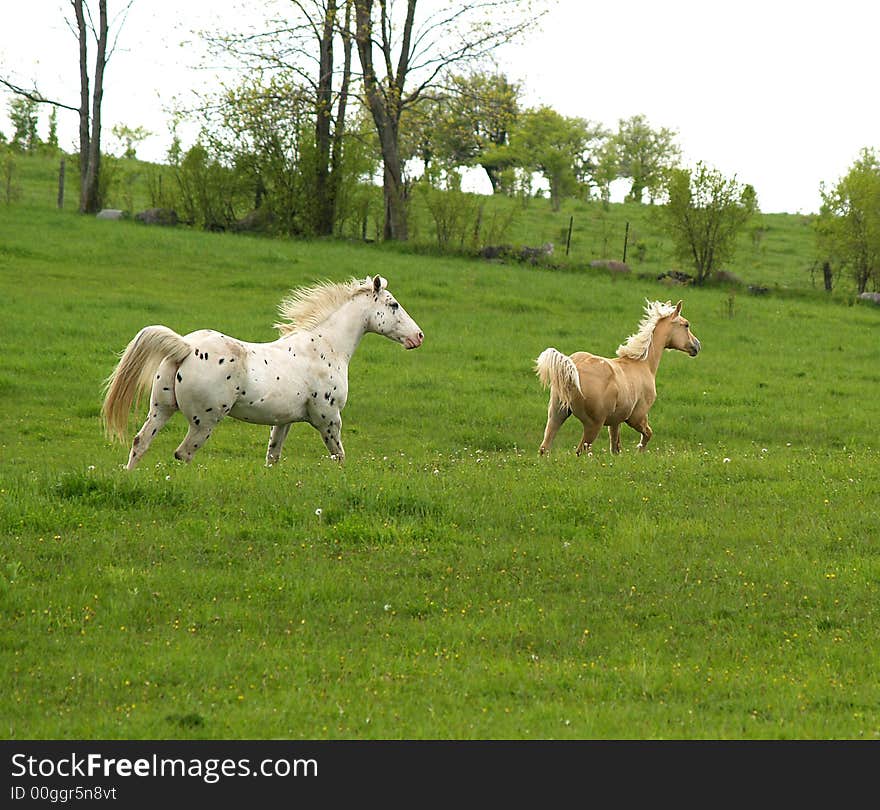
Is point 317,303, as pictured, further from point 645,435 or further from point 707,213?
point 707,213

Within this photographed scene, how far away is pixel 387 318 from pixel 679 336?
523 cm

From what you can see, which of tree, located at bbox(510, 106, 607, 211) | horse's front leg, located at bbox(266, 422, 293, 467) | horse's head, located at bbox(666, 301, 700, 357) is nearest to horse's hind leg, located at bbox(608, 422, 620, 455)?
horse's head, located at bbox(666, 301, 700, 357)

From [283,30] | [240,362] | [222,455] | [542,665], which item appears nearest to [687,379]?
[222,455]

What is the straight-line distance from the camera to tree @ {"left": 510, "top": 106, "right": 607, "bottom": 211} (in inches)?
3226

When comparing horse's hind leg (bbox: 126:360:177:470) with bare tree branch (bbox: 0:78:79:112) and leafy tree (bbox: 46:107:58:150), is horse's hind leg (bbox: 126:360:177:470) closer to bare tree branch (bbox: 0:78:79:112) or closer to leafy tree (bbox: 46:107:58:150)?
bare tree branch (bbox: 0:78:79:112)

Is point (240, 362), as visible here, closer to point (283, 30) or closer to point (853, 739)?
point (853, 739)

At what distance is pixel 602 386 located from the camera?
14.7m

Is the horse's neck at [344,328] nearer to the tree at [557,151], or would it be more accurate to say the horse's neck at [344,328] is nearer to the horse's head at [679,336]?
the horse's head at [679,336]

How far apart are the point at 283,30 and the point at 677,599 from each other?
34.9 meters

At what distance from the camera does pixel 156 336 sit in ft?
37.9

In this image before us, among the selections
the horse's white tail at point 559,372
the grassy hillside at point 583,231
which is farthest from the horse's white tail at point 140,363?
the grassy hillside at point 583,231

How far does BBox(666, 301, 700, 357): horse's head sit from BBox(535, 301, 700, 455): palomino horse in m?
0.34

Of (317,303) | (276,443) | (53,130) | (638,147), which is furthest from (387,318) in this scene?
(638,147)

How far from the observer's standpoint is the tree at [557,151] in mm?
81938
